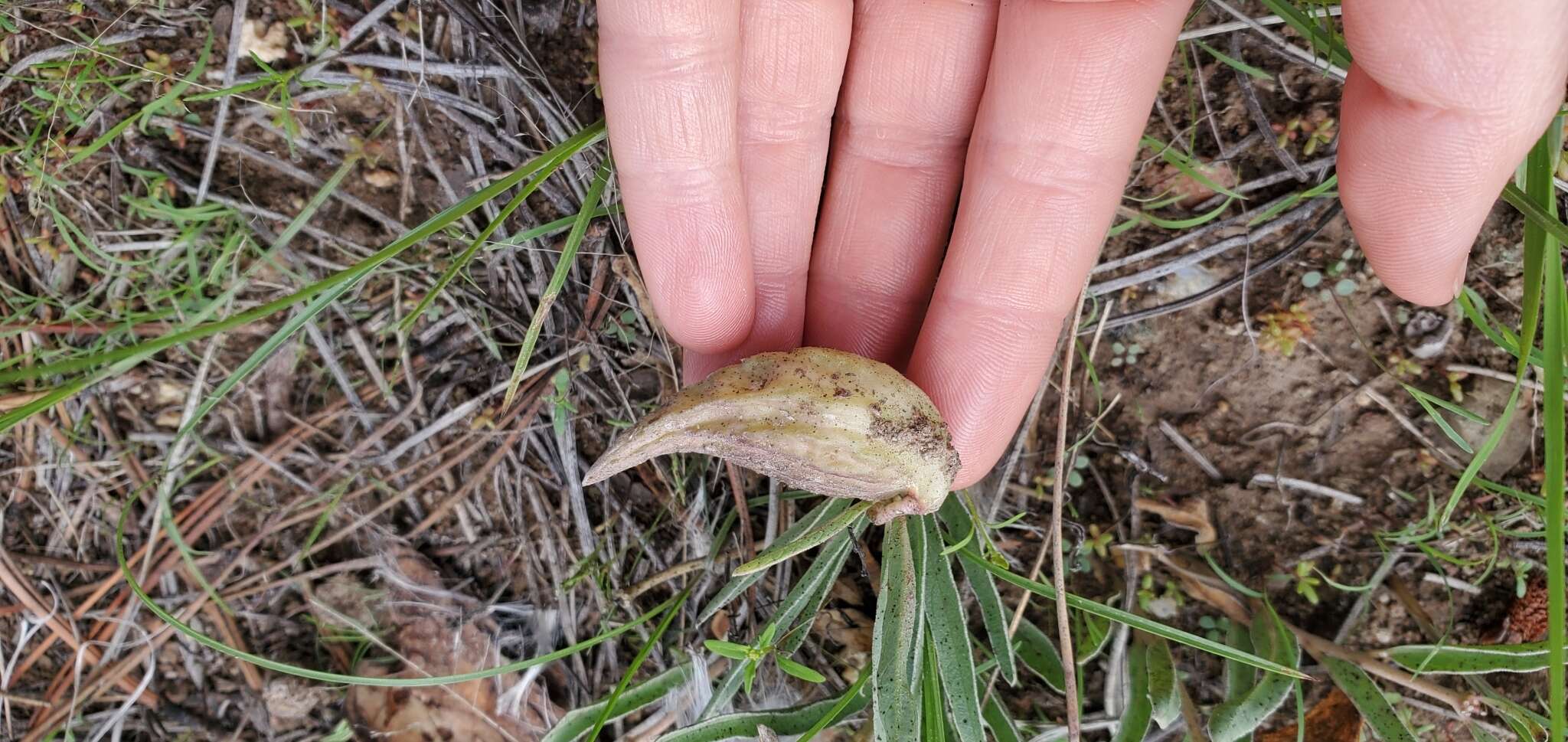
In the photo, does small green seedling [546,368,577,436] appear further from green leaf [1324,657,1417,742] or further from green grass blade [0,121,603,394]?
green leaf [1324,657,1417,742]

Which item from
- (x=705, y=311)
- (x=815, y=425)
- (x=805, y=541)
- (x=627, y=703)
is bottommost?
(x=627, y=703)

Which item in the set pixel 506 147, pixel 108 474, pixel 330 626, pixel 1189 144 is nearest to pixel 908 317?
pixel 1189 144

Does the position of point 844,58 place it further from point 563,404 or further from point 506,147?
point 563,404

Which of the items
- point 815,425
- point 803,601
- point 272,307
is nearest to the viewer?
point 272,307

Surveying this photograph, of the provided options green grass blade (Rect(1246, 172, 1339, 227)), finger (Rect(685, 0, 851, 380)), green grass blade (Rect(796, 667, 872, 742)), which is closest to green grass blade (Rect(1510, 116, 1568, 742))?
green grass blade (Rect(1246, 172, 1339, 227))

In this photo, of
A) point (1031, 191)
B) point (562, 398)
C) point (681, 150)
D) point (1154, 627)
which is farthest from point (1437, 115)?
point (562, 398)

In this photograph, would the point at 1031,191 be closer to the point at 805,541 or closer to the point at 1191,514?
the point at 805,541

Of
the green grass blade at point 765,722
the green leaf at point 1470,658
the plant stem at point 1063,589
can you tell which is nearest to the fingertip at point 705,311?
the plant stem at point 1063,589
